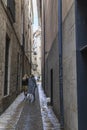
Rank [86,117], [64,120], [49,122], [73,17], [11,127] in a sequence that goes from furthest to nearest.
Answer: [49,122]
[11,127]
[64,120]
[73,17]
[86,117]

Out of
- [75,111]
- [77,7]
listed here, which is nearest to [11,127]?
[75,111]

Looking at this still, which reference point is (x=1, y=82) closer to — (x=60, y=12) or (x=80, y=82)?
(x=60, y=12)

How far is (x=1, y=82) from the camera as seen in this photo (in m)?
11.2

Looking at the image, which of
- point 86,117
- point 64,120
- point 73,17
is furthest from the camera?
point 64,120

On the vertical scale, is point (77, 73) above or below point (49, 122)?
above

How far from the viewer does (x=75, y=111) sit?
5.72 meters

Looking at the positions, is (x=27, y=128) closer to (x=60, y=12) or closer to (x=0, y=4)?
(x=60, y=12)

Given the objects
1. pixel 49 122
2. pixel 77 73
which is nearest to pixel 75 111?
pixel 77 73

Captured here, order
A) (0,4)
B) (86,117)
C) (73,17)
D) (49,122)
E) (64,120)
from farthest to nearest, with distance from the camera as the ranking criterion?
1. (0,4)
2. (49,122)
3. (64,120)
4. (73,17)
5. (86,117)

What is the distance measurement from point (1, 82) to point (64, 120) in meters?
4.26

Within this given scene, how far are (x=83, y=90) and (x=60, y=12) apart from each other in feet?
11.8

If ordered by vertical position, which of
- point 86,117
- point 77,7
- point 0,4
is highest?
point 0,4

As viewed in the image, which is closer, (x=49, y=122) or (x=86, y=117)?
(x=86, y=117)

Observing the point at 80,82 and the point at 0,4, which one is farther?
the point at 0,4
